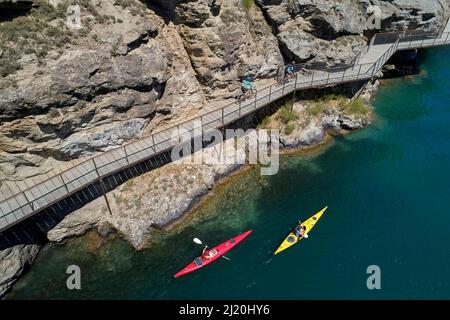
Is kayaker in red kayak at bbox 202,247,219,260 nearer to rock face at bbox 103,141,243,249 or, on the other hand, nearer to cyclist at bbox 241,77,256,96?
rock face at bbox 103,141,243,249

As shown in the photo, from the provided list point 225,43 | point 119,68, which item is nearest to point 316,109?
point 225,43

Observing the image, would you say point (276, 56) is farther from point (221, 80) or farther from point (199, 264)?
point (199, 264)

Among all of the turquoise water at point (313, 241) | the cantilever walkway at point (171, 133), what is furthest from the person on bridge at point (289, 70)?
the turquoise water at point (313, 241)

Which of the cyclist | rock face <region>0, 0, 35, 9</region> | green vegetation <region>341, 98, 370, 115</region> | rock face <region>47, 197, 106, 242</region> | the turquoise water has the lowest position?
the turquoise water

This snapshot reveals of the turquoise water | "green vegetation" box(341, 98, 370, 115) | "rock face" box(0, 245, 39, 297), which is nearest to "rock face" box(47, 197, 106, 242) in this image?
the turquoise water

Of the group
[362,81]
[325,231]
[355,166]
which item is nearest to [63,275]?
[325,231]

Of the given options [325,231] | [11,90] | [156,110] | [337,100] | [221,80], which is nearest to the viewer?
[11,90]
